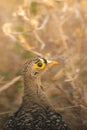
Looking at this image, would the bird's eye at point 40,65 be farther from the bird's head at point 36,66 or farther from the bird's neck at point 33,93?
the bird's neck at point 33,93

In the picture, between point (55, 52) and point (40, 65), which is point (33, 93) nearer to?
point (40, 65)

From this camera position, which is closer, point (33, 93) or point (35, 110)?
point (35, 110)

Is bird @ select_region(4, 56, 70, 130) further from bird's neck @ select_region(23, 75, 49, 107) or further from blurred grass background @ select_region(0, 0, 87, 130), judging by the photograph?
blurred grass background @ select_region(0, 0, 87, 130)

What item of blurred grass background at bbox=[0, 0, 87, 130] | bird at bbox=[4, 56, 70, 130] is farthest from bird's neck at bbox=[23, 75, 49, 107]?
blurred grass background at bbox=[0, 0, 87, 130]

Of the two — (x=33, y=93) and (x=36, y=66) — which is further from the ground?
(x=36, y=66)

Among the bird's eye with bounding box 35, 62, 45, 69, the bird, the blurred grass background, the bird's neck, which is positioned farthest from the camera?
the blurred grass background

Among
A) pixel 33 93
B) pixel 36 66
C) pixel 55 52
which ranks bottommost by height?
pixel 33 93

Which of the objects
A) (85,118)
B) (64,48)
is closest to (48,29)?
(64,48)

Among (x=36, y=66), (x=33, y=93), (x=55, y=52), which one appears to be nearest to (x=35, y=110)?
(x=33, y=93)
